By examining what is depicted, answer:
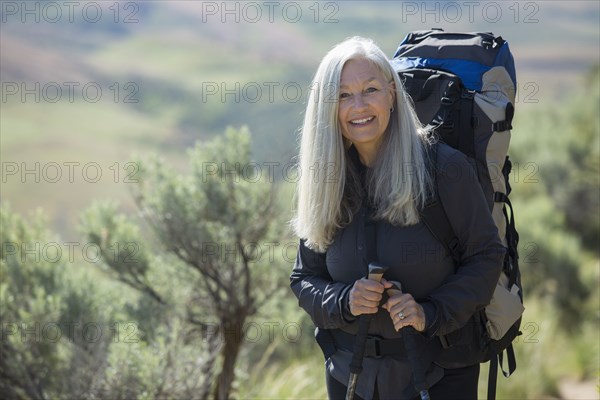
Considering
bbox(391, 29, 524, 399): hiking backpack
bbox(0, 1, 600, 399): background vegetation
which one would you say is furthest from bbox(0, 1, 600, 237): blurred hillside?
A: bbox(391, 29, 524, 399): hiking backpack

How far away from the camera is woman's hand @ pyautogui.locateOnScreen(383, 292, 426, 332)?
8.96ft

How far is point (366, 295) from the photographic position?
9.05 feet

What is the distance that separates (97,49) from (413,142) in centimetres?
9748

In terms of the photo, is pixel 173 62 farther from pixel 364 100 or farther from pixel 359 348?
pixel 359 348

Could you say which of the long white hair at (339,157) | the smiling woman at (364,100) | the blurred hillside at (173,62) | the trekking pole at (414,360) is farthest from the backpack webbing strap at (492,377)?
the blurred hillside at (173,62)

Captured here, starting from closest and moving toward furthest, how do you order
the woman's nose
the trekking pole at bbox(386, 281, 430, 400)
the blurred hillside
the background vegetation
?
1. the trekking pole at bbox(386, 281, 430, 400)
2. the woman's nose
3. the background vegetation
4. the blurred hillside

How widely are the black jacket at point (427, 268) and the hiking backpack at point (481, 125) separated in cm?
6

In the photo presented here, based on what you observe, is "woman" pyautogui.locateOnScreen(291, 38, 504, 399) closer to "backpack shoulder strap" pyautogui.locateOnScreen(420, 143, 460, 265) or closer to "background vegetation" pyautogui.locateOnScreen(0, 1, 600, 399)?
"backpack shoulder strap" pyautogui.locateOnScreen(420, 143, 460, 265)

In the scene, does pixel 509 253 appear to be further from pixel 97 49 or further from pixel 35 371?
pixel 97 49

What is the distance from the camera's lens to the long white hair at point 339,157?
292 centimetres

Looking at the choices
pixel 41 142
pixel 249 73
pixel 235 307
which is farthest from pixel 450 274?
pixel 249 73

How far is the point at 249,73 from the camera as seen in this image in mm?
95312

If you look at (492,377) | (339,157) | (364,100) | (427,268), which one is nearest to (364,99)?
(364,100)

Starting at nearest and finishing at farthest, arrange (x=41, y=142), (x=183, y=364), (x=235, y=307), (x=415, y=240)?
(x=415, y=240) < (x=183, y=364) < (x=235, y=307) < (x=41, y=142)
